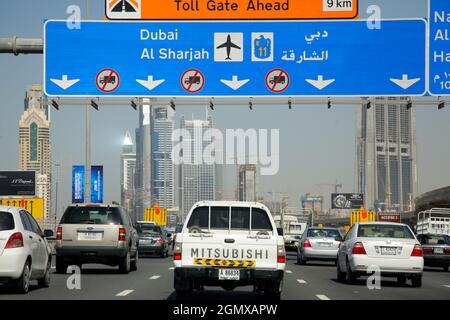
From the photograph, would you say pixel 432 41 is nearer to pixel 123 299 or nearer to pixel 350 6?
pixel 350 6

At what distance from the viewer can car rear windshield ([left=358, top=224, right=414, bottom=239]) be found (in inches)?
918

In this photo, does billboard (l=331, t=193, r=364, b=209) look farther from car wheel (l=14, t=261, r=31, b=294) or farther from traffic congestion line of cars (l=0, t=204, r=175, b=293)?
car wheel (l=14, t=261, r=31, b=294)

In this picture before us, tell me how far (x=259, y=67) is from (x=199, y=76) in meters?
1.89

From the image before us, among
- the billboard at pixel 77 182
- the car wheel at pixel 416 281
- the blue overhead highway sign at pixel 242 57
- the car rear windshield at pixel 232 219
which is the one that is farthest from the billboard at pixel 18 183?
the car rear windshield at pixel 232 219

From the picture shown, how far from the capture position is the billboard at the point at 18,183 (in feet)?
322

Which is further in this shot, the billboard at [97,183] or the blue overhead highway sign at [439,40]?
the billboard at [97,183]

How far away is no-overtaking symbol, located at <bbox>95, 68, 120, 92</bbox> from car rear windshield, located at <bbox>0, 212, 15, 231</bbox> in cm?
1202

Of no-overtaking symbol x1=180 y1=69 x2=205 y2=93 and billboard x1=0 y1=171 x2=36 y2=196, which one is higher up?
no-overtaking symbol x1=180 y1=69 x2=205 y2=93

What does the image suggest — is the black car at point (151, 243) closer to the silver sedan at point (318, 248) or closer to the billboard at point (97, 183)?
the silver sedan at point (318, 248)

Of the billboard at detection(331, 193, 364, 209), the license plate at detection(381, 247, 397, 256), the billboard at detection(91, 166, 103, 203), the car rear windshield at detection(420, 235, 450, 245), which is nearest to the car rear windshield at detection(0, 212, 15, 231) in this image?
the license plate at detection(381, 247, 397, 256)

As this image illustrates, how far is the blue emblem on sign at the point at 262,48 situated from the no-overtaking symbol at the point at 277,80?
540 millimetres

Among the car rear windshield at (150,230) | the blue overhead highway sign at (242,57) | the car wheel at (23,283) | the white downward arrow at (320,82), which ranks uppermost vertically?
the blue overhead highway sign at (242,57)
